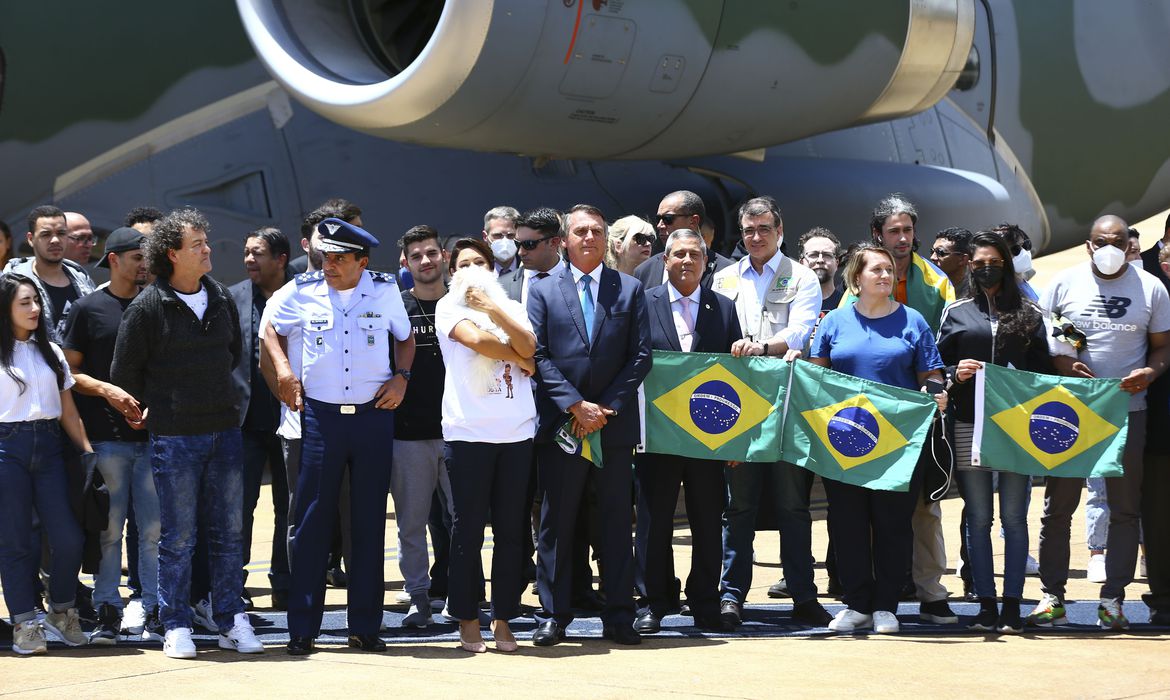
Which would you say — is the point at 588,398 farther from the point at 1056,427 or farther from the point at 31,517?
the point at 31,517

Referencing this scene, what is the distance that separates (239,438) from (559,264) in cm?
146

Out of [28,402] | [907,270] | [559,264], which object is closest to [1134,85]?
[907,270]

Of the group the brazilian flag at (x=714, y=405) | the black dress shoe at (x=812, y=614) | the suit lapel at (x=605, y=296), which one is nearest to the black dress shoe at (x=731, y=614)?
the black dress shoe at (x=812, y=614)

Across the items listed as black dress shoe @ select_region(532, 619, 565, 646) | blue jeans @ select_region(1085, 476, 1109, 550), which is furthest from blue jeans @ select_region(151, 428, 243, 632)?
blue jeans @ select_region(1085, 476, 1109, 550)

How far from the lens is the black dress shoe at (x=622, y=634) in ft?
18.2

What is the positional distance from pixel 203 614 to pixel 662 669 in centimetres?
197

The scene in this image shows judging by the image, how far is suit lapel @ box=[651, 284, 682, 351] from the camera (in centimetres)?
615

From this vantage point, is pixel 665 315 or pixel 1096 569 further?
pixel 1096 569

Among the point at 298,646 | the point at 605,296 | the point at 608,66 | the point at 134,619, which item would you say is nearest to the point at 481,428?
the point at 605,296

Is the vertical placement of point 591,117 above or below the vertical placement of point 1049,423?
above

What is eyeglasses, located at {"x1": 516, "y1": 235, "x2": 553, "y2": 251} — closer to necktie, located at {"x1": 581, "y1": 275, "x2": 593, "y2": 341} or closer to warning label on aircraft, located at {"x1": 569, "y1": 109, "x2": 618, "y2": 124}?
necktie, located at {"x1": 581, "y1": 275, "x2": 593, "y2": 341}

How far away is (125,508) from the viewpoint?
18.9ft

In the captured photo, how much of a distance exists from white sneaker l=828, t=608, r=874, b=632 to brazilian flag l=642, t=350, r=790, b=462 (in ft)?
2.34

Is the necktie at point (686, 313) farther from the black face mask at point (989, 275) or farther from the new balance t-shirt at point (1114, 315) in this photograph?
the new balance t-shirt at point (1114, 315)
